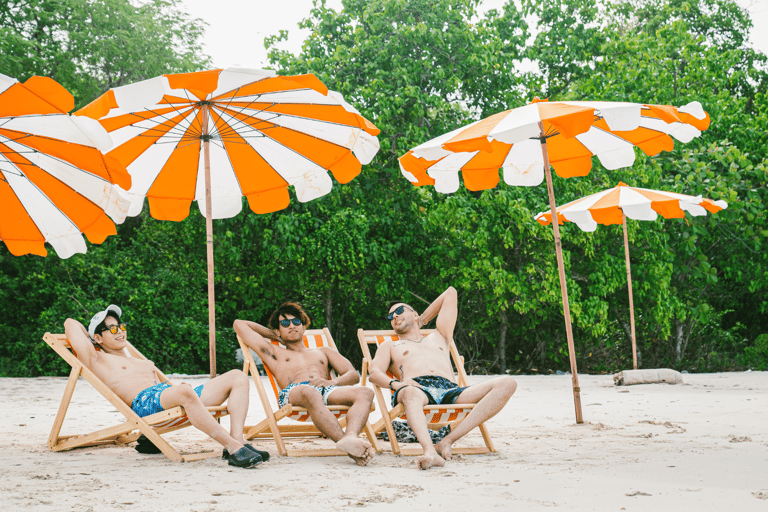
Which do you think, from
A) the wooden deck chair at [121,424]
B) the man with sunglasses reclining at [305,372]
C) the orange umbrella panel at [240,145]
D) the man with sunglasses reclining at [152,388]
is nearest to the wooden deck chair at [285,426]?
the man with sunglasses reclining at [305,372]

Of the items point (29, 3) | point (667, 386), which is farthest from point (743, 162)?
point (29, 3)

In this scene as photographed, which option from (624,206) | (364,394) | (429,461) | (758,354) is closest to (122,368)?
(364,394)

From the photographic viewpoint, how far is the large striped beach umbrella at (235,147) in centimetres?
421

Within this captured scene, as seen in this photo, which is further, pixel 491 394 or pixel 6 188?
pixel 6 188

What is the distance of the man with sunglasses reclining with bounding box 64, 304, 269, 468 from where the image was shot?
12.0 feet

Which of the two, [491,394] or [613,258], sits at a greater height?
[613,258]

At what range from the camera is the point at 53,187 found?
4.23 meters

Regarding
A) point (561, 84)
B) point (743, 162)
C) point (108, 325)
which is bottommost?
point (108, 325)

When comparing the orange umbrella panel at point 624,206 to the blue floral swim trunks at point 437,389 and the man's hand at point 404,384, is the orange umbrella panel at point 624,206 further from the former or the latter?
the man's hand at point 404,384

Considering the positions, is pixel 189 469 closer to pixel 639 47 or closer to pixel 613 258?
pixel 613 258

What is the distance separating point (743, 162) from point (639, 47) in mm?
2934

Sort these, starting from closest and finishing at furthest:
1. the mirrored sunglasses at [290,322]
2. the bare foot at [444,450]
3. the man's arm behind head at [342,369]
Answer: the bare foot at [444,450]
the man's arm behind head at [342,369]
the mirrored sunglasses at [290,322]

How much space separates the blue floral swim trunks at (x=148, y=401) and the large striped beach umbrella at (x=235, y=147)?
0.48m

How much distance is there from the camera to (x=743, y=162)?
11.2 m
